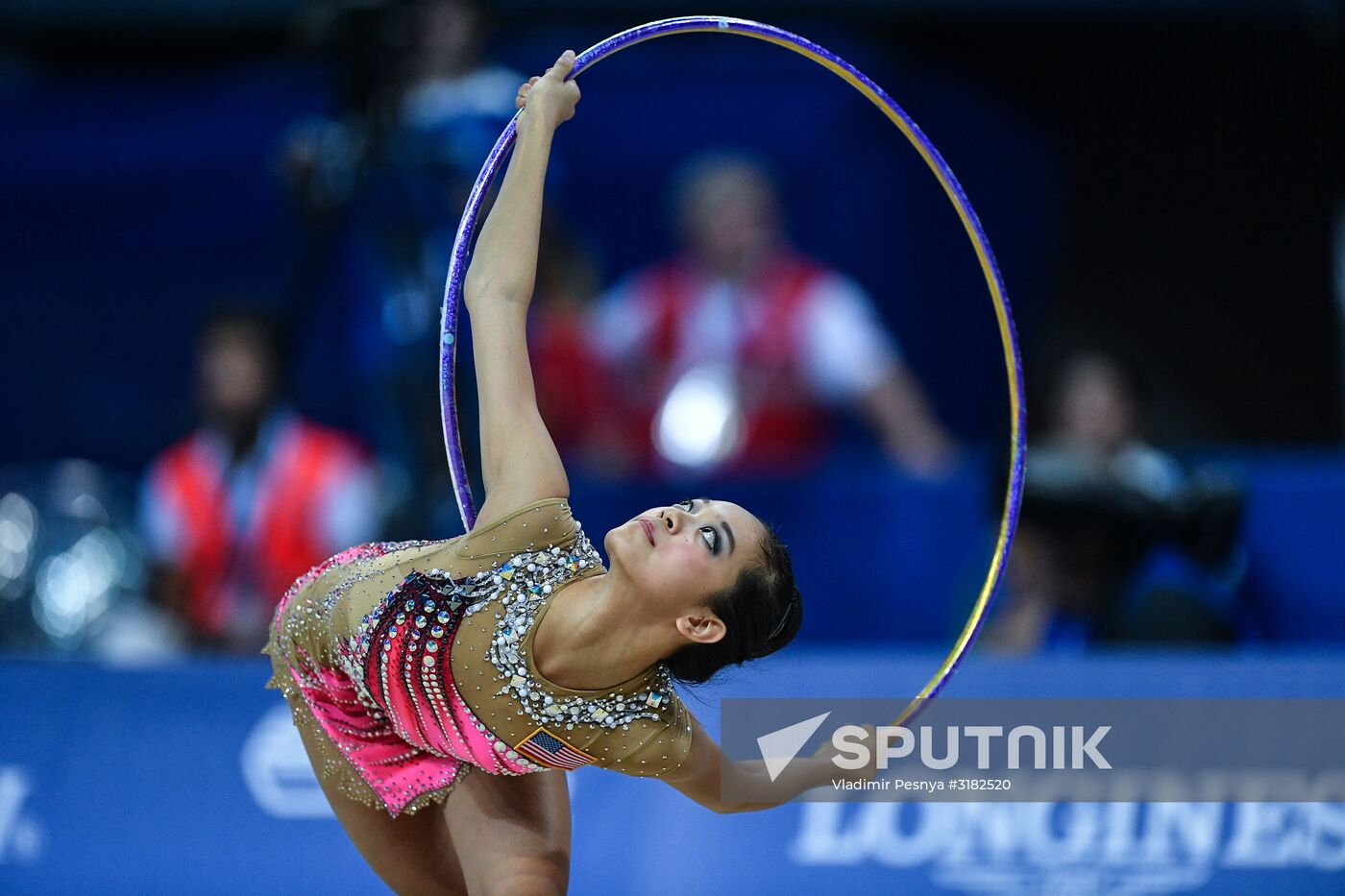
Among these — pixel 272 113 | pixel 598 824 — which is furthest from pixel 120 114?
pixel 598 824

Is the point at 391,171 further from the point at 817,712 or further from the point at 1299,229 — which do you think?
the point at 1299,229

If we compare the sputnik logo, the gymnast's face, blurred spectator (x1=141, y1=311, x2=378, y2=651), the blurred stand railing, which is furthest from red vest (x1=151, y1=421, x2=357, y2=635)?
the gymnast's face

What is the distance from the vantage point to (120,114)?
709 centimetres

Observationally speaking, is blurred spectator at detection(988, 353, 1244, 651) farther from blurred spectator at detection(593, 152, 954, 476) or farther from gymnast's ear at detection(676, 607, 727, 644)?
gymnast's ear at detection(676, 607, 727, 644)

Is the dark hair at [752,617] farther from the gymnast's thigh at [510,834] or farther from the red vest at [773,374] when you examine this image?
the red vest at [773,374]

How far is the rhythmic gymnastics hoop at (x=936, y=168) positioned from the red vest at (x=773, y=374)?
1744 millimetres

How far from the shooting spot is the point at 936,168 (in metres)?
3.50

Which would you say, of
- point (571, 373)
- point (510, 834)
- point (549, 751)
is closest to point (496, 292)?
point (549, 751)

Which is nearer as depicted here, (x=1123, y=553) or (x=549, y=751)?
(x=549, y=751)

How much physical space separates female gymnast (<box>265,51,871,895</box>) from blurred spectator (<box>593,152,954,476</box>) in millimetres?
2244

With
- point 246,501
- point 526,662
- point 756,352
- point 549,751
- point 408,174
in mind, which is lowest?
point 549,751

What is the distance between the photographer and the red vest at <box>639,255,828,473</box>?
528cm

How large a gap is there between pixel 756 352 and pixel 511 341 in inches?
97.4

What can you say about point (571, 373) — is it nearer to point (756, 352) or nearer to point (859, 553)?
point (756, 352)
